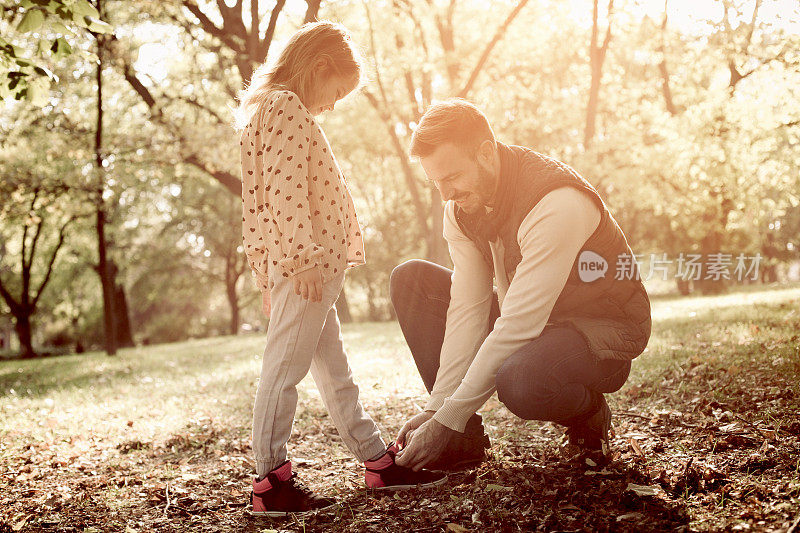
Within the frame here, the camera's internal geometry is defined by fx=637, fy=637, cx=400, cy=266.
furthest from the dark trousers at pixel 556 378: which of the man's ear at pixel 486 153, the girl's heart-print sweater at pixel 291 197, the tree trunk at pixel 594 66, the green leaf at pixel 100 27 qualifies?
the tree trunk at pixel 594 66

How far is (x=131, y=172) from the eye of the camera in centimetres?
1410

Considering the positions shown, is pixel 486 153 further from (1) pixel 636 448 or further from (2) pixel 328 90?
(1) pixel 636 448

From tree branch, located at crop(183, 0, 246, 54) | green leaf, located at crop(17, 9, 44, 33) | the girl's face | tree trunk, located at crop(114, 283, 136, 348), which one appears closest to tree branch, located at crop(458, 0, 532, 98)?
tree branch, located at crop(183, 0, 246, 54)

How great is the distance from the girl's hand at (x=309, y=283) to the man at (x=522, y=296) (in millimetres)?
635

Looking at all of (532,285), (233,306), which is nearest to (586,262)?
(532,285)

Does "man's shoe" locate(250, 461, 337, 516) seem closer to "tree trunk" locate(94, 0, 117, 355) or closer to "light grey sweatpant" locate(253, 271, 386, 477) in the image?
"light grey sweatpant" locate(253, 271, 386, 477)

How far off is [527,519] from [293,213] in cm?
150

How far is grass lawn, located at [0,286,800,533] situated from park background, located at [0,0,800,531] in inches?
0.8

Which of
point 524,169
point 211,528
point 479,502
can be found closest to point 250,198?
point 524,169

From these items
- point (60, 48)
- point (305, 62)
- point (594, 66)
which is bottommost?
point (305, 62)

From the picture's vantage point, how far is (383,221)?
92.7 feet

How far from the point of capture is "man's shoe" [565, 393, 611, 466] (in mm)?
2830

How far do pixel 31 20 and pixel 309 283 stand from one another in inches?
69.2

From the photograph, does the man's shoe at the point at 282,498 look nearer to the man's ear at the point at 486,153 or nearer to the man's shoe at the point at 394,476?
the man's shoe at the point at 394,476
